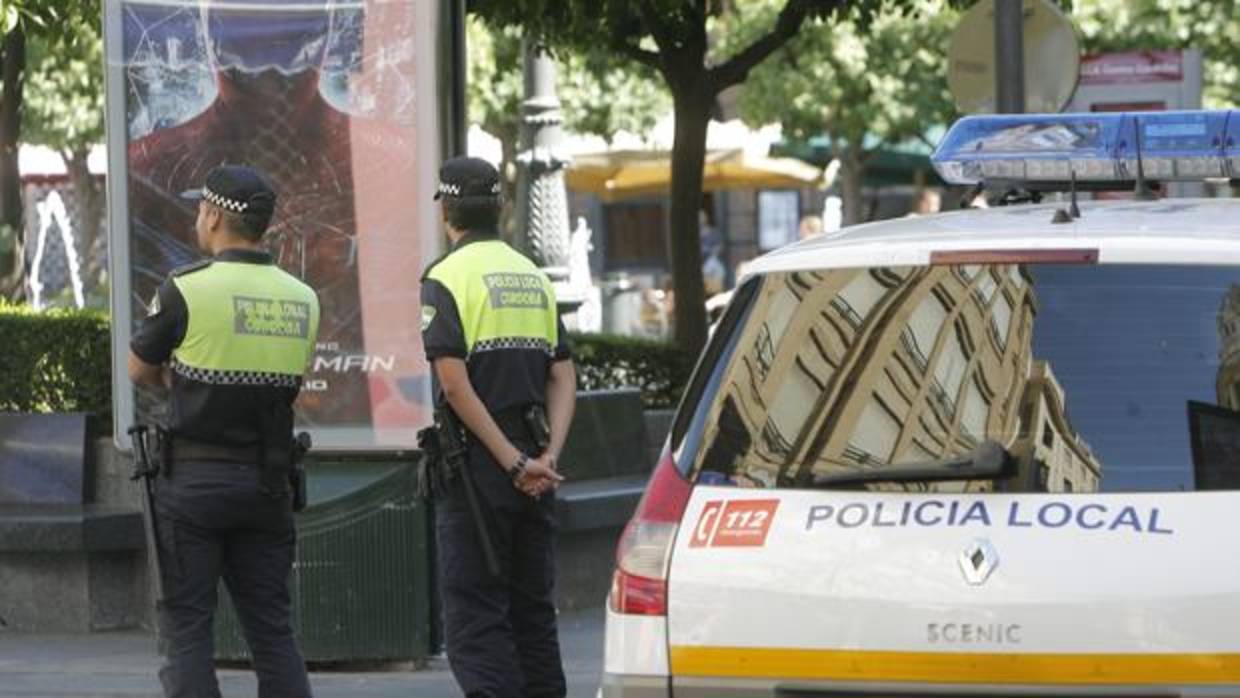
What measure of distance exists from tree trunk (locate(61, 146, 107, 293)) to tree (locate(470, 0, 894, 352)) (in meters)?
19.6

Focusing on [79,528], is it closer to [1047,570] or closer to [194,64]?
[194,64]

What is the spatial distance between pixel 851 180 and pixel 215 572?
30.6 metres

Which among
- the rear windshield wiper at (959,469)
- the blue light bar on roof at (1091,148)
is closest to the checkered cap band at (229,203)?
the blue light bar on roof at (1091,148)

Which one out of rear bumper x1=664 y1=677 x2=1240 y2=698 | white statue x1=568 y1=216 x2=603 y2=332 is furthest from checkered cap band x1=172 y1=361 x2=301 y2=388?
white statue x1=568 y1=216 x2=603 y2=332

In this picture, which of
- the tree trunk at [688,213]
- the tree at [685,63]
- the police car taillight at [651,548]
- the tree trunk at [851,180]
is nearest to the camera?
the police car taillight at [651,548]

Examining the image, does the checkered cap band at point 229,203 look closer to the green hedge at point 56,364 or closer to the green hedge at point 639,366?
the green hedge at point 56,364

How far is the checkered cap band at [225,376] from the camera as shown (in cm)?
760

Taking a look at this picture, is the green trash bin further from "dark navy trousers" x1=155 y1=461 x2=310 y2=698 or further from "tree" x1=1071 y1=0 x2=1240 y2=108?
"tree" x1=1071 y1=0 x2=1240 y2=108

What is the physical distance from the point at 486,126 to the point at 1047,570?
2872cm

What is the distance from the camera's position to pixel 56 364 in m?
11.5

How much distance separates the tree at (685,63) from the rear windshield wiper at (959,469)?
8.83 m

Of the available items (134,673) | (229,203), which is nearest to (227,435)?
(229,203)

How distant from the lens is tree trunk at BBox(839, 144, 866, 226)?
3703cm

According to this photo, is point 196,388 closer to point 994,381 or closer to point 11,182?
point 994,381
